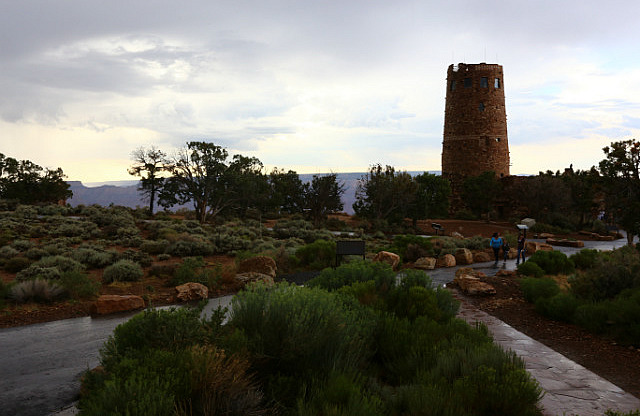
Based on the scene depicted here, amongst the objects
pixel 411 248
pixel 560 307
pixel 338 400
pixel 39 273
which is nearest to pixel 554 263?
pixel 411 248

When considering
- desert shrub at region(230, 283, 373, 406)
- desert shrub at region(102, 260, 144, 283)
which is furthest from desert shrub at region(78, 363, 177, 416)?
desert shrub at region(102, 260, 144, 283)

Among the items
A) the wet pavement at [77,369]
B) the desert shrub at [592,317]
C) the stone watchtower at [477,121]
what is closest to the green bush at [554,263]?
the desert shrub at [592,317]

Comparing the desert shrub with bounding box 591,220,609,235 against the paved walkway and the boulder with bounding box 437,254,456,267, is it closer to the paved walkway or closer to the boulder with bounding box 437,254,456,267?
the boulder with bounding box 437,254,456,267

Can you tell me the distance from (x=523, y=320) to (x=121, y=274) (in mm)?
11818

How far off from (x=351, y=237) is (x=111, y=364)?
2556 centimetres

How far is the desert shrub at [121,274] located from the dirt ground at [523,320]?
0.36 m

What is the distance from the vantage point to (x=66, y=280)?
12.8 meters

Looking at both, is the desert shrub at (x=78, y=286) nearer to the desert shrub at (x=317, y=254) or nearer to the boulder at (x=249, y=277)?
the boulder at (x=249, y=277)

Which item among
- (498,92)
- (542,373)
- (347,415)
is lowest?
(542,373)

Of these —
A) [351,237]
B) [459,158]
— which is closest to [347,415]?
[351,237]

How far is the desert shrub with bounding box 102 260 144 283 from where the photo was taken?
47.5ft

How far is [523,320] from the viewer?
10031 millimetres

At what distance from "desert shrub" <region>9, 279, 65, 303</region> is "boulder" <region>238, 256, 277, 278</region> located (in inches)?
225

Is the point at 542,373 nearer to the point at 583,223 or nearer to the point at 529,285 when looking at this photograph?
the point at 529,285
